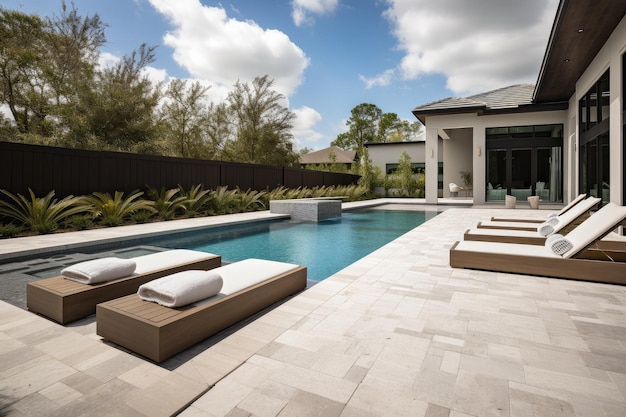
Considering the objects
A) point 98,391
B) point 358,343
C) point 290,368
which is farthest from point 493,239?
point 98,391

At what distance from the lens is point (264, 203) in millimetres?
14516

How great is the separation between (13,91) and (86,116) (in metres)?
4.05

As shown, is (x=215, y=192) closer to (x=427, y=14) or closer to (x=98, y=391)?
(x=427, y=14)

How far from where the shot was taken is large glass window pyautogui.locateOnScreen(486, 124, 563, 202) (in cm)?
1590

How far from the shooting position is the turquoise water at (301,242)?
20.2 ft

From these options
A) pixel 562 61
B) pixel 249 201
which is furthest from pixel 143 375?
pixel 562 61

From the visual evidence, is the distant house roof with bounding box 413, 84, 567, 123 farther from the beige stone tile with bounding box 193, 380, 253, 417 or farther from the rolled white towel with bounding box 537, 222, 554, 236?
the beige stone tile with bounding box 193, 380, 253, 417

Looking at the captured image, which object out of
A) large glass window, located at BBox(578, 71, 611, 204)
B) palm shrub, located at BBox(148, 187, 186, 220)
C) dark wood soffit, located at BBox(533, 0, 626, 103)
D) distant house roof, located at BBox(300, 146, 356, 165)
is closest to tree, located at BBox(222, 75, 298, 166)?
palm shrub, located at BBox(148, 187, 186, 220)

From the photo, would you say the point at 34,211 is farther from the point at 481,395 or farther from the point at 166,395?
the point at 481,395

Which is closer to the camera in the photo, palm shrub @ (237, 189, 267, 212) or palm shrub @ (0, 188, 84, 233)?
→ palm shrub @ (0, 188, 84, 233)

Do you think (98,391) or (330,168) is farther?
(330,168)

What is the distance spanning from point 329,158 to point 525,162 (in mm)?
22831

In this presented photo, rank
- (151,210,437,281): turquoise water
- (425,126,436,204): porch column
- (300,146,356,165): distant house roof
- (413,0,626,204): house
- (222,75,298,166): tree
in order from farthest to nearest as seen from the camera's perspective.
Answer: (300,146,356,165): distant house roof < (222,75,298,166): tree < (425,126,436,204): porch column < (413,0,626,204): house < (151,210,437,281): turquoise water

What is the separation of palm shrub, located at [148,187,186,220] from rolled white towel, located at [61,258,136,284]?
7161 millimetres
